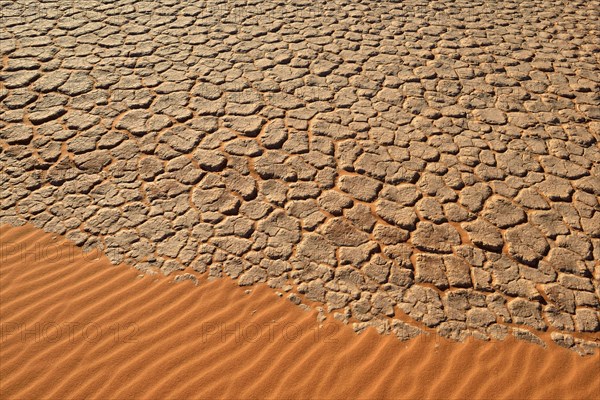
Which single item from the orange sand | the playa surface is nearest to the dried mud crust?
the playa surface

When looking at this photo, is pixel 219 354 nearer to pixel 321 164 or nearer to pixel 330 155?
pixel 321 164

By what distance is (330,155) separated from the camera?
191 inches

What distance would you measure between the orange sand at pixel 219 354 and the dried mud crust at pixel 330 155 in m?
0.17

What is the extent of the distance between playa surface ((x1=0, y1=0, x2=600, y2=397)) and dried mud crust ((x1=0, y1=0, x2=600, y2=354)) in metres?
0.02

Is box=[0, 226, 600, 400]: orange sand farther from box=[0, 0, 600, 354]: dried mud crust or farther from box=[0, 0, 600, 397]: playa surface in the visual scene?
box=[0, 0, 600, 354]: dried mud crust

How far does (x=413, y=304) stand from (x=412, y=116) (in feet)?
7.50

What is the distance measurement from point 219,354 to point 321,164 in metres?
1.99

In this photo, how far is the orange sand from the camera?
3.25m

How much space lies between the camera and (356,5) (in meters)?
7.45

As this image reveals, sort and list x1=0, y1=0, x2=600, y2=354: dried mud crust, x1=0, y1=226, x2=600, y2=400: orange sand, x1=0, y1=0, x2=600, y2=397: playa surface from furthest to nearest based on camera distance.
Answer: x1=0, y1=0, x2=600, y2=354: dried mud crust → x1=0, y1=0, x2=600, y2=397: playa surface → x1=0, y1=226, x2=600, y2=400: orange sand

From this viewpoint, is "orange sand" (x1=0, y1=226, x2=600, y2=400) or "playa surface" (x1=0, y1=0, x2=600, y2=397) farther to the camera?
"playa surface" (x1=0, y1=0, x2=600, y2=397)

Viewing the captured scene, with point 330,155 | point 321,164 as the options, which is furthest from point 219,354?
point 330,155

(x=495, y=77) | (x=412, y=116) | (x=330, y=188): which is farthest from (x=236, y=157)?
(x=495, y=77)

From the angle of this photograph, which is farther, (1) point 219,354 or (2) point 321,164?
(2) point 321,164
